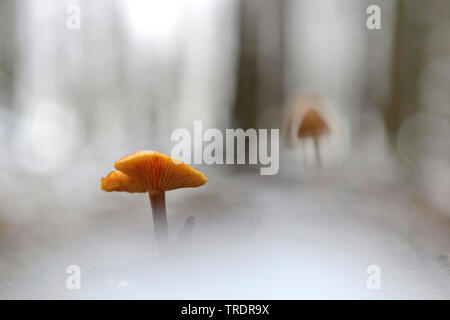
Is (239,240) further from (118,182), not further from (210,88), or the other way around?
(210,88)

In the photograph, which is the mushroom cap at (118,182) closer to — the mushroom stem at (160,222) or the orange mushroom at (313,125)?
the mushroom stem at (160,222)

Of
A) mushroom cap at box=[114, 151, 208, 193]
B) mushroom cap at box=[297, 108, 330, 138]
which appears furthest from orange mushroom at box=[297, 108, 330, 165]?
mushroom cap at box=[114, 151, 208, 193]

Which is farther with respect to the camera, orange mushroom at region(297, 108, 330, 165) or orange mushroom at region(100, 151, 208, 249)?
orange mushroom at region(297, 108, 330, 165)

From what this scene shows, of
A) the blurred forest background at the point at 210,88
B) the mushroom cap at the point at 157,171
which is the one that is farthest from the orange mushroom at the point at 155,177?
Result: the blurred forest background at the point at 210,88

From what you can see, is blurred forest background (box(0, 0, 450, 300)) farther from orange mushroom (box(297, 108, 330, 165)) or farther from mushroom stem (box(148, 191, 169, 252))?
mushroom stem (box(148, 191, 169, 252))

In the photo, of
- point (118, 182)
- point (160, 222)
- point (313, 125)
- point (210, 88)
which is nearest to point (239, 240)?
point (160, 222)
